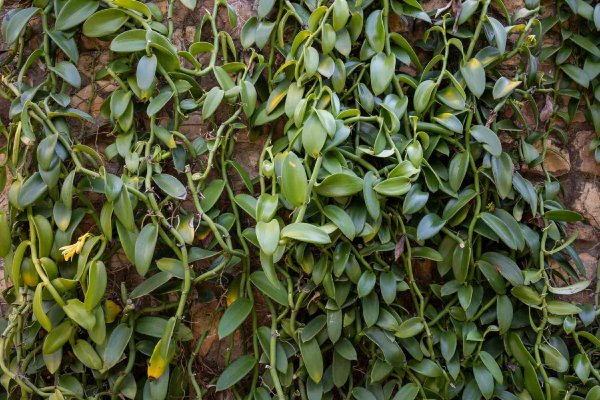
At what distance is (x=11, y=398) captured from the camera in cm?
122

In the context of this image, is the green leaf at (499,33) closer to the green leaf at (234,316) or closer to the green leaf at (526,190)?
the green leaf at (526,190)

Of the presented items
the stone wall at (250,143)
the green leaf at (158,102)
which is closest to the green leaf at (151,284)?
the stone wall at (250,143)

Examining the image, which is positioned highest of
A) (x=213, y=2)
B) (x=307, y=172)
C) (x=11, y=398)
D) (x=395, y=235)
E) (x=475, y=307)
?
(x=213, y=2)

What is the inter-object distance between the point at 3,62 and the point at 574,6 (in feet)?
4.30

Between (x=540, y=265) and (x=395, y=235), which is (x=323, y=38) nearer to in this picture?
(x=395, y=235)

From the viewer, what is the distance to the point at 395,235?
1.22 metres

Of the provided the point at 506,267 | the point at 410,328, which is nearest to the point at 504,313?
the point at 506,267

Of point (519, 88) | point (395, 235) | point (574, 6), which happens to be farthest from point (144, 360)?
point (574, 6)

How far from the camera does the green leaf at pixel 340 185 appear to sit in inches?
43.8

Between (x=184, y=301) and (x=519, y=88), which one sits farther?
(x=519, y=88)

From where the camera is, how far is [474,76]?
1236 millimetres

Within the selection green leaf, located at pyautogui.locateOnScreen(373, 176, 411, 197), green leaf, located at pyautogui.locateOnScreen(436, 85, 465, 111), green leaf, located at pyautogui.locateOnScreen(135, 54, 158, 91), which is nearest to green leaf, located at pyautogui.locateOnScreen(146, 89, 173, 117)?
green leaf, located at pyautogui.locateOnScreen(135, 54, 158, 91)

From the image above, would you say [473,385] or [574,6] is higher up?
[574,6]

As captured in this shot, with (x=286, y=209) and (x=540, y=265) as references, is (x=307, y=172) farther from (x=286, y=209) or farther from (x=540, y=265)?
(x=540, y=265)
